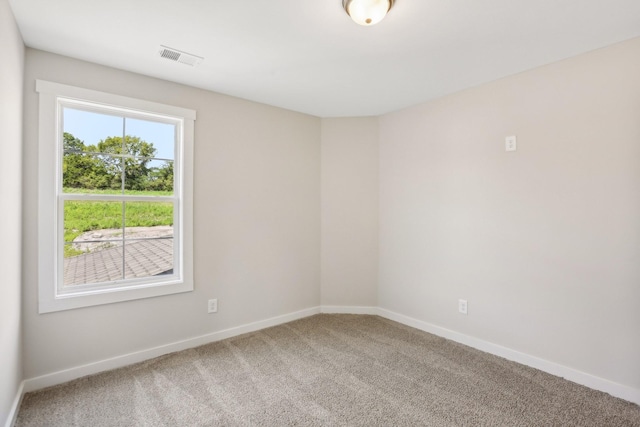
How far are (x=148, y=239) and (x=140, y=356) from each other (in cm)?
96

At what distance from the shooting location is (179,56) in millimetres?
2299

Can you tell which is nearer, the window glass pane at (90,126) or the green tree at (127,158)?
the window glass pane at (90,126)

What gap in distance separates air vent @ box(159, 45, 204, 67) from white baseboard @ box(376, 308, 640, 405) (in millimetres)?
3150

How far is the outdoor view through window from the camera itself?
2.38 metres

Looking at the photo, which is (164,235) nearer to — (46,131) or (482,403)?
(46,131)

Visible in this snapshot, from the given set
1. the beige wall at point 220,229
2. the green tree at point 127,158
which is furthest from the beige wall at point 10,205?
the green tree at point 127,158

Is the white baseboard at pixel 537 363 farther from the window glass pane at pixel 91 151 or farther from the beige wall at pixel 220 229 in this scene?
the window glass pane at pixel 91 151

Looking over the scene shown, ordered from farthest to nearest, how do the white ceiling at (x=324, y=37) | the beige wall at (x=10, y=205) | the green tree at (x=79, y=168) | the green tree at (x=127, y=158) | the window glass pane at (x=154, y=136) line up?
the window glass pane at (x=154, y=136) → the green tree at (x=127, y=158) → the green tree at (x=79, y=168) → the white ceiling at (x=324, y=37) → the beige wall at (x=10, y=205)

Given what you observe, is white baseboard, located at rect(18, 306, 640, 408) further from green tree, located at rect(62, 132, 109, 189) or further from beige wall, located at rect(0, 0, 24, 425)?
green tree, located at rect(62, 132, 109, 189)

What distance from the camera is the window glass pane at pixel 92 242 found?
7.77 feet

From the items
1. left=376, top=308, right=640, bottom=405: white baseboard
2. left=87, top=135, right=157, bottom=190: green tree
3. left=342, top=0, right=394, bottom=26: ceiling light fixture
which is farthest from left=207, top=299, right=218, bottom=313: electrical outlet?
left=342, top=0, right=394, bottom=26: ceiling light fixture

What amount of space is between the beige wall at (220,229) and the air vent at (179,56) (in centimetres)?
45

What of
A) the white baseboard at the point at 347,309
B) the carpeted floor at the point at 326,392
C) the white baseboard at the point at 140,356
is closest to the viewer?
the carpeted floor at the point at 326,392

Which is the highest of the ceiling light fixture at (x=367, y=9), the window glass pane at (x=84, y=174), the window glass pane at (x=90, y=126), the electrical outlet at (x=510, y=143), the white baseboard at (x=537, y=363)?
the ceiling light fixture at (x=367, y=9)
